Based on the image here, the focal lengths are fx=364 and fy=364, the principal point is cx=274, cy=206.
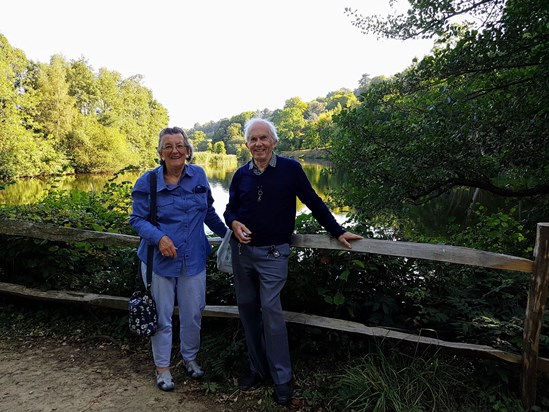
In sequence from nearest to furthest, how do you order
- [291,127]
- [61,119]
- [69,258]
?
[69,258]
[61,119]
[291,127]

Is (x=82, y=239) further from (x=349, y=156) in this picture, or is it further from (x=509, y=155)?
(x=509, y=155)

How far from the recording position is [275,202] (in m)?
2.44

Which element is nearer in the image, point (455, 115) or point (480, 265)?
point (480, 265)

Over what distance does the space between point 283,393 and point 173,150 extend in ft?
6.14

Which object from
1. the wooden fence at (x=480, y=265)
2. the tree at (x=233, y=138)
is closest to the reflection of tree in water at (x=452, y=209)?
the wooden fence at (x=480, y=265)

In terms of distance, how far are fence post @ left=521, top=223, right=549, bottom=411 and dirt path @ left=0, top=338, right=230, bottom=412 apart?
6.38 feet

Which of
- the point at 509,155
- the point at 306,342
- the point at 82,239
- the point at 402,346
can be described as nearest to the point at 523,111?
the point at 509,155

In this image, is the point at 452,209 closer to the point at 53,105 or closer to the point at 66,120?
the point at 66,120

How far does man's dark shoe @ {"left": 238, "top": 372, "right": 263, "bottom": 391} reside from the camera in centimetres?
269

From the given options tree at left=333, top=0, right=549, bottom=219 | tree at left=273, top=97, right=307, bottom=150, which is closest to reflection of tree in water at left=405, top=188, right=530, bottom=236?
tree at left=333, top=0, right=549, bottom=219

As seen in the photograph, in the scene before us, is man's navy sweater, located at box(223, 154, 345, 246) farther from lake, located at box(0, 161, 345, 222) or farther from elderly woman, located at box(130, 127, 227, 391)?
lake, located at box(0, 161, 345, 222)

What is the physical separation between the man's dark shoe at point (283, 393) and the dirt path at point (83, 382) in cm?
37

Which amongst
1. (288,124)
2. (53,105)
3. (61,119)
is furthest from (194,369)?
(288,124)

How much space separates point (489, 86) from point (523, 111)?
0.81 meters
